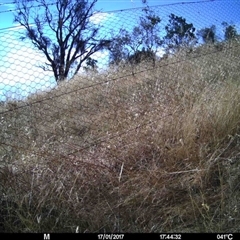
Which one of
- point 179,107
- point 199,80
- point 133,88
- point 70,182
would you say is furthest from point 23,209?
point 199,80

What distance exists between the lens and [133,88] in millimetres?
4684

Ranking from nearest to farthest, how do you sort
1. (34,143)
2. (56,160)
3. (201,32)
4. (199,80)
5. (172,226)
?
(172,226) < (56,160) < (34,143) < (199,80) < (201,32)

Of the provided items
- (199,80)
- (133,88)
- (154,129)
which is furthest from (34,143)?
(199,80)

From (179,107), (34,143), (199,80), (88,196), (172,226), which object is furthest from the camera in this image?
(199,80)

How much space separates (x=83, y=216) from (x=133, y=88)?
2.76m

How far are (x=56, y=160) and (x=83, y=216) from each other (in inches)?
28.0

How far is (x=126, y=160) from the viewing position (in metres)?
2.91

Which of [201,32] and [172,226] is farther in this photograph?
[201,32]

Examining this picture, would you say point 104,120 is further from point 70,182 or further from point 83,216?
point 83,216

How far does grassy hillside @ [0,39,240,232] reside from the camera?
2270 millimetres

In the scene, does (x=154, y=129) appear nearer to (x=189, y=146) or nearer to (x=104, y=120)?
(x=189, y=146)

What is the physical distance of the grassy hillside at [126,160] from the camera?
7.45ft

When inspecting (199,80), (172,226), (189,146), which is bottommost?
(172,226)

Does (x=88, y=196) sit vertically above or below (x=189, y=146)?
below
